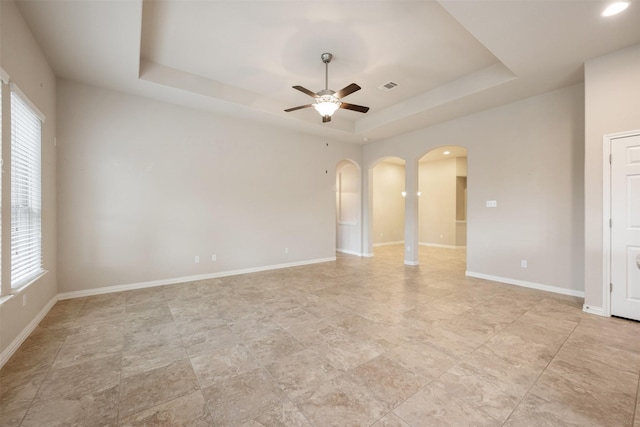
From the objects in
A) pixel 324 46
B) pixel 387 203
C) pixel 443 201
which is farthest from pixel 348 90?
pixel 443 201

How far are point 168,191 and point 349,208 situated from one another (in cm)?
488

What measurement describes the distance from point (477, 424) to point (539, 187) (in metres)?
4.19

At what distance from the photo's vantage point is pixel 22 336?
2.63 m

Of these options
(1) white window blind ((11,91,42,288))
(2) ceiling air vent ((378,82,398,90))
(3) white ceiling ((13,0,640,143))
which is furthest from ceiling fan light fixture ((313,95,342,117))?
(1) white window blind ((11,91,42,288))

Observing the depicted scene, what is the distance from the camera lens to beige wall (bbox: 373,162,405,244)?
31.8ft

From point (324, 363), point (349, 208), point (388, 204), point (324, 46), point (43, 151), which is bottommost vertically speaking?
point (324, 363)

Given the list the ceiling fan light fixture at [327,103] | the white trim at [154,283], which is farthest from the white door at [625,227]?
the white trim at [154,283]

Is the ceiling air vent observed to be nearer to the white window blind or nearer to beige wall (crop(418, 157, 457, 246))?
the white window blind

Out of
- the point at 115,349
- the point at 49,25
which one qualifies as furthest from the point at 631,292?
the point at 49,25

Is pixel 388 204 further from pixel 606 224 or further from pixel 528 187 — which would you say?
pixel 606 224

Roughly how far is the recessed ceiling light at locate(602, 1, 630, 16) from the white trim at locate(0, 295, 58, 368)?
6.25m

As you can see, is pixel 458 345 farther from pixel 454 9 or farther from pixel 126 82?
pixel 126 82

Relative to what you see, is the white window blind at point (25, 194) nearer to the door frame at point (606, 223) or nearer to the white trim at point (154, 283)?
the white trim at point (154, 283)

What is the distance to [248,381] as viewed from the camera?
6.64ft
